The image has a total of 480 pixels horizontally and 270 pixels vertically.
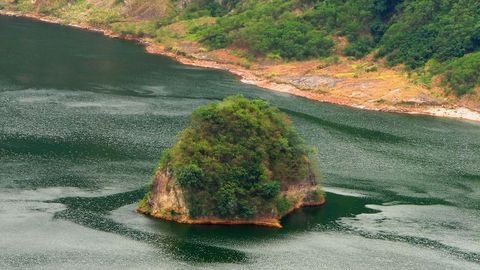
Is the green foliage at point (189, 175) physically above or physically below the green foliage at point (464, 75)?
below

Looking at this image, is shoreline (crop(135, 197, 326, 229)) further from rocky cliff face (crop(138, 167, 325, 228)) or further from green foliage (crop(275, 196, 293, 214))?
green foliage (crop(275, 196, 293, 214))

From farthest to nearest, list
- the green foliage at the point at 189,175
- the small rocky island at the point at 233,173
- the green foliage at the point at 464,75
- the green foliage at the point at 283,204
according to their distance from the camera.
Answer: the green foliage at the point at 464,75 < the green foliage at the point at 283,204 < the small rocky island at the point at 233,173 < the green foliage at the point at 189,175

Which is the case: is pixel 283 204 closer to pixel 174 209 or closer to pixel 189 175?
pixel 189 175

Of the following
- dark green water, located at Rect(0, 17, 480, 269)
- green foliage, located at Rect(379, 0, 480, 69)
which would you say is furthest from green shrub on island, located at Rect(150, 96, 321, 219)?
green foliage, located at Rect(379, 0, 480, 69)

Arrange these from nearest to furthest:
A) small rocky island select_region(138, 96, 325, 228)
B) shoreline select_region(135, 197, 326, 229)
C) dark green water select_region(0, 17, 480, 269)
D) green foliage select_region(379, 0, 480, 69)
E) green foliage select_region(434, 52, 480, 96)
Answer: dark green water select_region(0, 17, 480, 269), shoreline select_region(135, 197, 326, 229), small rocky island select_region(138, 96, 325, 228), green foliage select_region(434, 52, 480, 96), green foliage select_region(379, 0, 480, 69)

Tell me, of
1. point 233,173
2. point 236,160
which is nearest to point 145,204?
point 233,173

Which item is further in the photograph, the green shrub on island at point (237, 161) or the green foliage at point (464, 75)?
the green foliage at point (464, 75)

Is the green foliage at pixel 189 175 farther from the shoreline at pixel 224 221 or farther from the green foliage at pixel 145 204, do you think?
the green foliage at pixel 145 204

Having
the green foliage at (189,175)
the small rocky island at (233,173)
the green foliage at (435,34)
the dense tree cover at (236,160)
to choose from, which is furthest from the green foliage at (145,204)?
the green foliage at (435,34)
